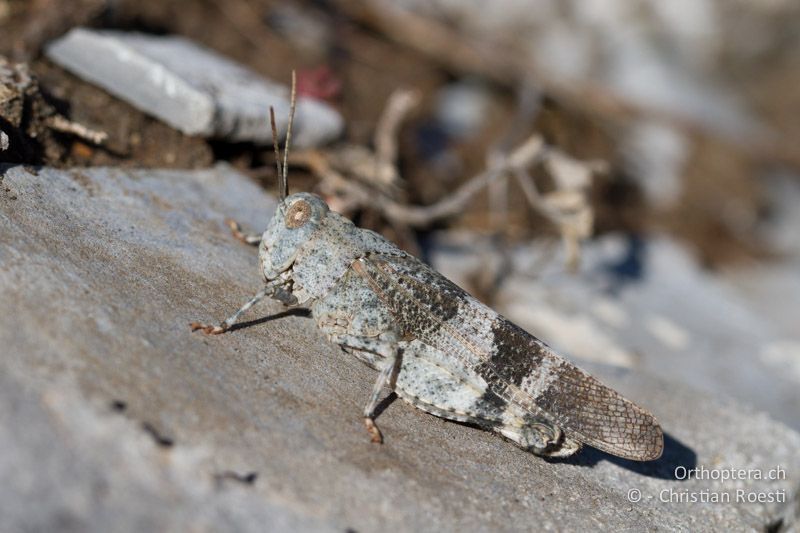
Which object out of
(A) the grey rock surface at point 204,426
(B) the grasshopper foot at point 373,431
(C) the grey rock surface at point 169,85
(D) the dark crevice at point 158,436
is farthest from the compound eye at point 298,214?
(C) the grey rock surface at point 169,85

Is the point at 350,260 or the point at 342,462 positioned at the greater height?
the point at 350,260

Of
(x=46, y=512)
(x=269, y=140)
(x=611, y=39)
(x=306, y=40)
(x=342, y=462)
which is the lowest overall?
(x=46, y=512)

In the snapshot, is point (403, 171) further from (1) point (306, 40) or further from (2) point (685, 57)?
(2) point (685, 57)

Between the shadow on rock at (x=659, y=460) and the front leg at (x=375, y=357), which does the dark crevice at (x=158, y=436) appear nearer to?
the front leg at (x=375, y=357)

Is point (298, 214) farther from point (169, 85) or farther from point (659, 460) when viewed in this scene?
point (659, 460)

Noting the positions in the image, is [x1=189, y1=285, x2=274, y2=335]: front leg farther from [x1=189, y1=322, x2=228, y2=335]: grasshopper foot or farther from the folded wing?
the folded wing

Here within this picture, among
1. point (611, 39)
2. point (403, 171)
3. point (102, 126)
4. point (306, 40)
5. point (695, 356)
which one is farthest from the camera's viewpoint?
point (611, 39)

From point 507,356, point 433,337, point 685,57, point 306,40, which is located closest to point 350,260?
point 433,337

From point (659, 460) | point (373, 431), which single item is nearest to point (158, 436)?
point (373, 431)

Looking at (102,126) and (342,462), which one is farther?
(102,126)
